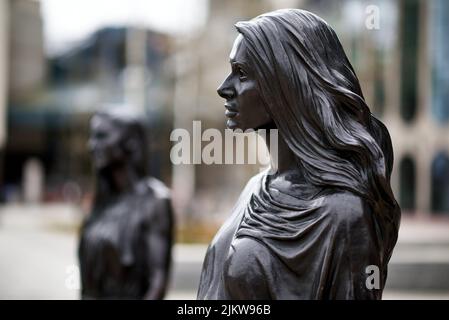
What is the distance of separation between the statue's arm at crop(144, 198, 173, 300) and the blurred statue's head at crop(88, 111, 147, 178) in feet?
1.54

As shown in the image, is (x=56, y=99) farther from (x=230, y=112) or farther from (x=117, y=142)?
(x=230, y=112)

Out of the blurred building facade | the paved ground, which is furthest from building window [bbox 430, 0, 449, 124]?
the paved ground

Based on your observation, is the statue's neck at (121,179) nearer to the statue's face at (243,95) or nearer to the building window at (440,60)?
the statue's face at (243,95)

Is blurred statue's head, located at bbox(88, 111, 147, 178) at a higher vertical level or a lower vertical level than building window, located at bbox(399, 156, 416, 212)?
higher

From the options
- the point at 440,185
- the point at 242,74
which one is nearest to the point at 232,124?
the point at 242,74

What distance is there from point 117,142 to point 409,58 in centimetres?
2901

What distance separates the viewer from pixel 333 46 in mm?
2793

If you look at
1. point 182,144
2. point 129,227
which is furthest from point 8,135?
point 182,144

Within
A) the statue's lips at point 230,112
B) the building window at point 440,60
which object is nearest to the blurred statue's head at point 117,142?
the statue's lips at point 230,112

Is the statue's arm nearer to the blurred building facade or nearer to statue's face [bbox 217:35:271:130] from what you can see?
statue's face [bbox 217:35:271:130]

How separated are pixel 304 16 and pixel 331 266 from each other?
2.67 feet

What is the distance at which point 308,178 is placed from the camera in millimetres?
2730

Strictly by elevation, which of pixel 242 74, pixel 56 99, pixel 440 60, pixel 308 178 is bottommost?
pixel 56 99

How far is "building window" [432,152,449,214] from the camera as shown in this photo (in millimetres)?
34000
